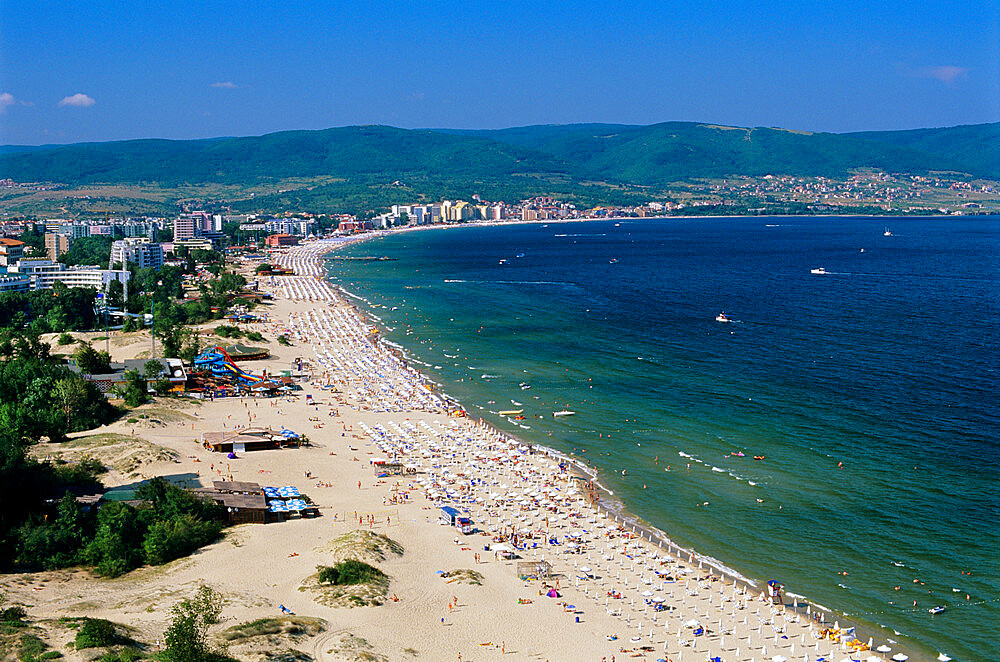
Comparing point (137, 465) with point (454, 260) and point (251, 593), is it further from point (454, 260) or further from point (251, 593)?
point (454, 260)

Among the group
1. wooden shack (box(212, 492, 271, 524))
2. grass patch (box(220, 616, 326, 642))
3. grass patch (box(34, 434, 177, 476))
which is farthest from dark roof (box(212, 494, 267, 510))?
grass patch (box(220, 616, 326, 642))

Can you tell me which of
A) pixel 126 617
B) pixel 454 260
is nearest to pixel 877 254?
pixel 454 260

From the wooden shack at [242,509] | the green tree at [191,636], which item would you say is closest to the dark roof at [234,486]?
the wooden shack at [242,509]

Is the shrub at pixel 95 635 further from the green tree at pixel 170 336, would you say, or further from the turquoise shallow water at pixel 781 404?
the green tree at pixel 170 336

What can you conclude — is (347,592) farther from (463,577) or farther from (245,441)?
(245,441)

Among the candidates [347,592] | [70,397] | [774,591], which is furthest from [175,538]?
[774,591]

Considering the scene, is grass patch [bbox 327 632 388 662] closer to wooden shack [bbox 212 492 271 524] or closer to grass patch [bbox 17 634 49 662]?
grass patch [bbox 17 634 49 662]
